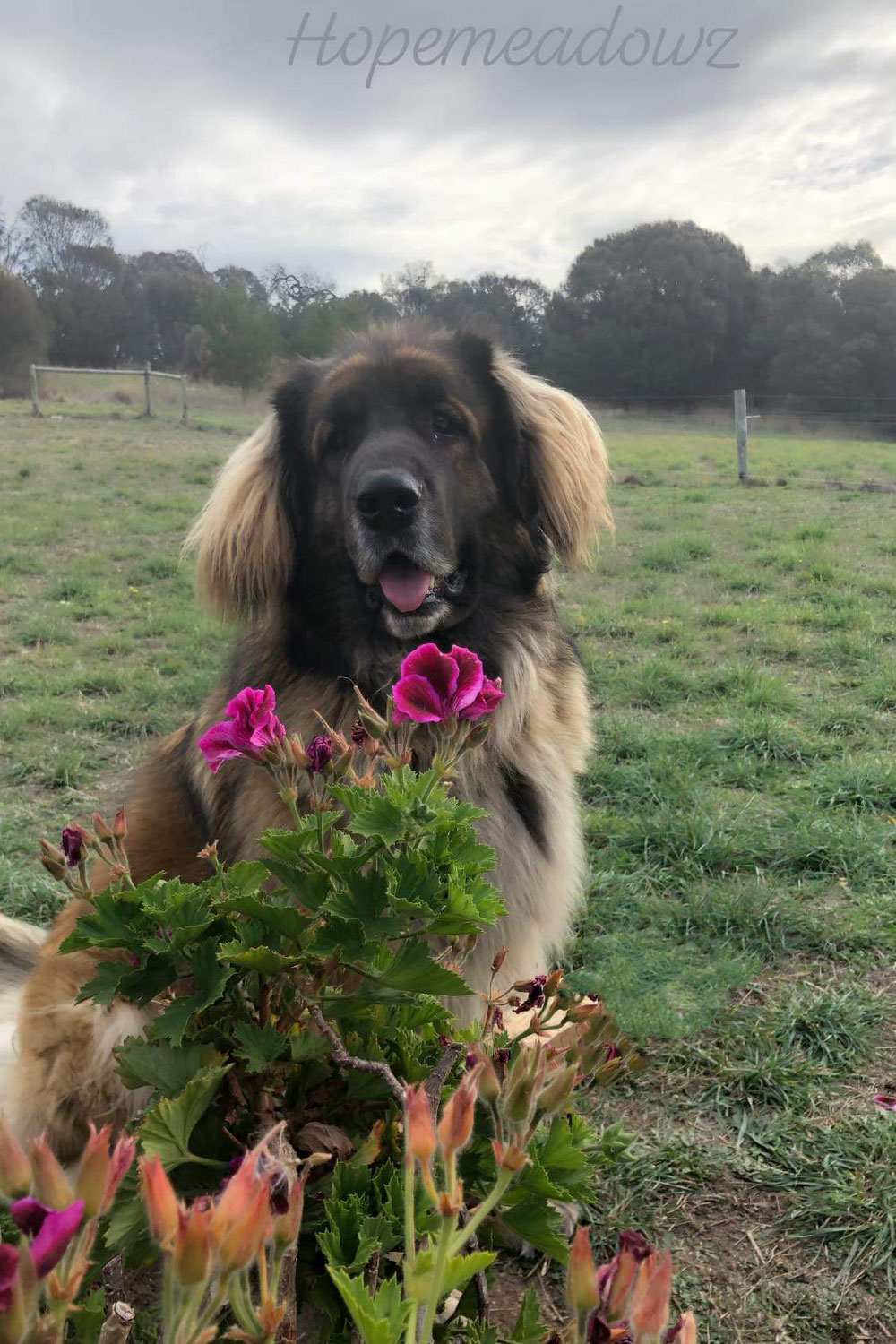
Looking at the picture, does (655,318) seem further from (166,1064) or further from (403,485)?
(166,1064)

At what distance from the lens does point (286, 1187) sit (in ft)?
2.40

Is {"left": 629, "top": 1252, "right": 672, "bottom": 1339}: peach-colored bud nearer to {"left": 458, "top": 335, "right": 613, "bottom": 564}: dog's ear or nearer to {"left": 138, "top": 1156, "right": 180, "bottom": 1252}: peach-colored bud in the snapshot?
{"left": 138, "top": 1156, "right": 180, "bottom": 1252}: peach-colored bud

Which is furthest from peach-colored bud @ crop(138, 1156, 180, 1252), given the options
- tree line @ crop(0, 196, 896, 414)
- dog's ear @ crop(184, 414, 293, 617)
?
tree line @ crop(0, 196, 896, 414)

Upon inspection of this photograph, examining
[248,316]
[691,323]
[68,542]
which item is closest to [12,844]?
[68,542]

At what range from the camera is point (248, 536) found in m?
3.18

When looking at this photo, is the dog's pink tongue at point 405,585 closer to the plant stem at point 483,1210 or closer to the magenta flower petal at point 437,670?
the magenta flower petal at point 437,670

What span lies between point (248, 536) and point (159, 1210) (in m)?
2.75

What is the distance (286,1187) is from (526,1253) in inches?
60.8

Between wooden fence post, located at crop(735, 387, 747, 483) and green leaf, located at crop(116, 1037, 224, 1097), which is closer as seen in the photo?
green leaf, located at crop(116, 1037, 224, 1097)

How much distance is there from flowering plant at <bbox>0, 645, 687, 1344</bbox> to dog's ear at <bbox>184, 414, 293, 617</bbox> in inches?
76.0

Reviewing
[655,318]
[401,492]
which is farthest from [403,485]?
[655,318]

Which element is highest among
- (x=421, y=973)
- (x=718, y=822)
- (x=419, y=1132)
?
(x=419, y=1132)

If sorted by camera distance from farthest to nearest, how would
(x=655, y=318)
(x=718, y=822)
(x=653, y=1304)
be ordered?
(x=655, y=318) → (x=718, y=822) → (x=653, y=1304)

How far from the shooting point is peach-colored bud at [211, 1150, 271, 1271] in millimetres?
583
